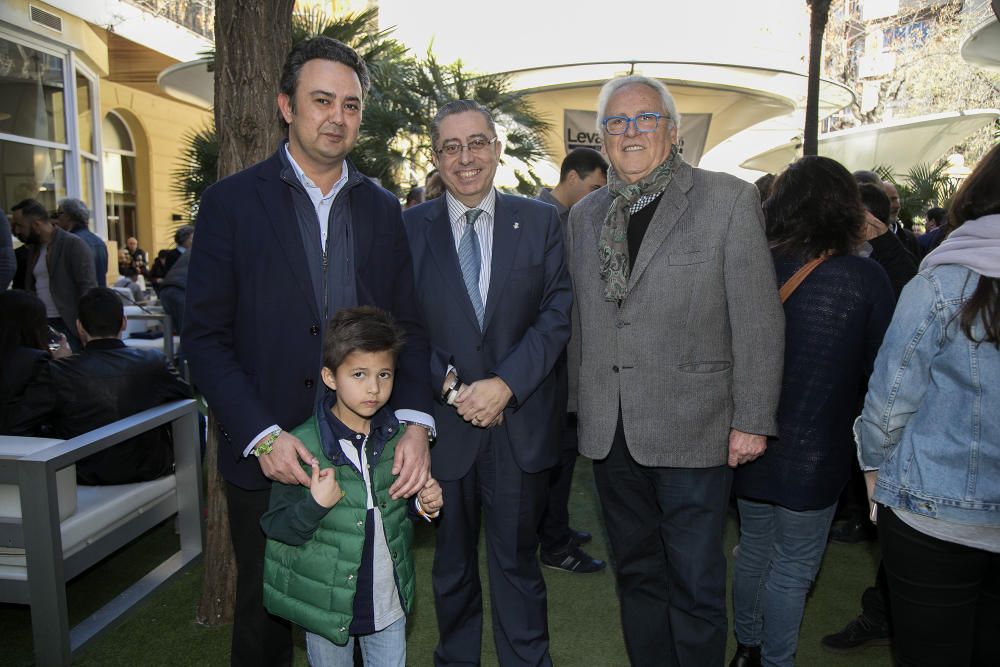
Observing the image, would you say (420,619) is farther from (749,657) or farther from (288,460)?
(288,460)

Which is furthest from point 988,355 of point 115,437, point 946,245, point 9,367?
point 9,367

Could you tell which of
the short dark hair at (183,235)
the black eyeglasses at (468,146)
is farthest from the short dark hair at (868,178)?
the short dark hair at (183,235)

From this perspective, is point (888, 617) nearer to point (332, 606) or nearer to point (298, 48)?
point (332, 606)

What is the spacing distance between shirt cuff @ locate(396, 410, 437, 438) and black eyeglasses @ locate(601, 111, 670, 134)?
114 centimetres

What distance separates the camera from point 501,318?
2.61 meters

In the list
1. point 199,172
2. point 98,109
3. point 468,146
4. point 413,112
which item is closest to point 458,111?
point 468,146

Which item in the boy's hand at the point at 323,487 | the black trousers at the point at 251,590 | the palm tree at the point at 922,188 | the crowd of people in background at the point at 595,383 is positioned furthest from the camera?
the palm tree at the point at 922,188

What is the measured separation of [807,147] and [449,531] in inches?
268

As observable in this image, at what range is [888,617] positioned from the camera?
10.7 ft

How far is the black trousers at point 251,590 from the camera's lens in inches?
91.4

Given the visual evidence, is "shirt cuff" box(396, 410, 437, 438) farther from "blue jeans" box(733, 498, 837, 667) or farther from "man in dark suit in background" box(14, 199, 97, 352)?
"man in dark suit in background" box(14, 199, 97, 352)

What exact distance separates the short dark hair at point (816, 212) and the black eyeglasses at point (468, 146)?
1071 mm

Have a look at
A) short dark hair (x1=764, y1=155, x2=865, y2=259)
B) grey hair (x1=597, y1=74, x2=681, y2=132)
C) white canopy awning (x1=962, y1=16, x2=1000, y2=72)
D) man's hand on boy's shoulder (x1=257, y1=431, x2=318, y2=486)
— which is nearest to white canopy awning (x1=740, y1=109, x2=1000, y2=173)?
white canopy awning (x1=962, y1=16, x2=1000, y2=72)

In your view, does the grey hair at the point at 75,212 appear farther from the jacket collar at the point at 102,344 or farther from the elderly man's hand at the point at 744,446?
the elderly man's hand at the point at 744,446
